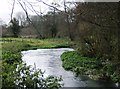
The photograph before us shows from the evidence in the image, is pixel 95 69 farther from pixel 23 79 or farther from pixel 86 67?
pixel 23 79

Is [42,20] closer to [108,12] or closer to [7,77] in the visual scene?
[7,77]

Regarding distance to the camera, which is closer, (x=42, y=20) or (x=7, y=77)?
(x=42, y=20)

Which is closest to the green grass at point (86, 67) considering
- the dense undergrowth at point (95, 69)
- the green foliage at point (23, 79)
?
the dense undergrowth at point (95, 69)

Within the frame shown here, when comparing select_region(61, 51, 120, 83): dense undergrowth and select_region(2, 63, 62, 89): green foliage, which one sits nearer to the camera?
select_region(2, 63, 62, 89): green foliage

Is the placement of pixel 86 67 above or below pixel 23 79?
below

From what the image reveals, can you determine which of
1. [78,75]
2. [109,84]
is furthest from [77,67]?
[109,84]

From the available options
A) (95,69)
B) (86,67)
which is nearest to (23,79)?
(95,69)

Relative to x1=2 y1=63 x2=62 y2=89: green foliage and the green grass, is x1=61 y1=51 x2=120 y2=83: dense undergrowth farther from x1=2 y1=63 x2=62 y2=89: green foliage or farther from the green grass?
x1=2 y1=63 x2=62 y2=89: green foliage

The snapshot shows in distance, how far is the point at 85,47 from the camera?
18.6m

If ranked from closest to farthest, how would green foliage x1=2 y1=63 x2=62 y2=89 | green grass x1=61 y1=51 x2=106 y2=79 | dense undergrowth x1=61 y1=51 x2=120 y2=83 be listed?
green foliage x1=2 y1=63 x2=62 y2=89
dense undergrowth x1=61 y1=51 x2=120 y2=83
green grass x1=61 y1=51 x2=106 y2=79

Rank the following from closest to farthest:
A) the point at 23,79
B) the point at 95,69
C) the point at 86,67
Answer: the point at 23,79 < the point at 95,69 < the point at 86,67

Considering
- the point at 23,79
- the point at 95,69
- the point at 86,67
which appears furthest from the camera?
the point at 86,67

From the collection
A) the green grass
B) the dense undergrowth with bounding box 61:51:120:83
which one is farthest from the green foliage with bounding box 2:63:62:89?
the green grass

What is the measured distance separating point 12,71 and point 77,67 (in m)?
9.71
